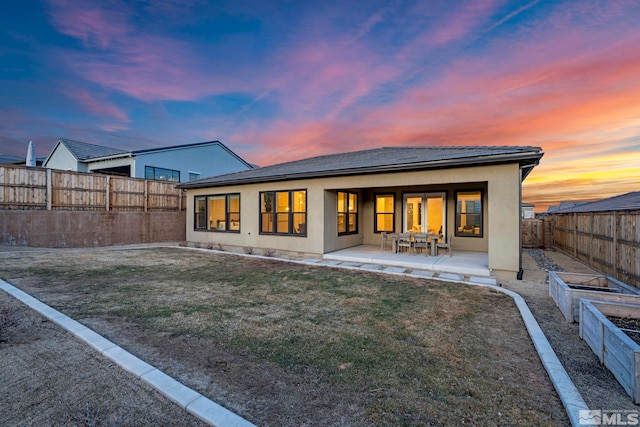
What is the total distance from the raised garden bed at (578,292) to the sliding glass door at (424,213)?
4.95 metres

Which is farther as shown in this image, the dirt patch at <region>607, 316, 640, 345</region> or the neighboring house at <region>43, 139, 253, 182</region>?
the neighboring house at <region>43, 139, 253, 182</region>

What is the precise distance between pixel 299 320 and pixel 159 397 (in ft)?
6.71

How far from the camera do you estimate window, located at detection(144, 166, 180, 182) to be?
17188 millimetres

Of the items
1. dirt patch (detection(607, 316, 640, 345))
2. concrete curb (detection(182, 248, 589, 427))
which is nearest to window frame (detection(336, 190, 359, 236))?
concrete curb (detection(182, 248, 589, 427))

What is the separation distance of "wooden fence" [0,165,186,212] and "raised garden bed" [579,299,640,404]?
15.7m

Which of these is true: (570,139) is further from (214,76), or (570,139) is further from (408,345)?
(214,76)

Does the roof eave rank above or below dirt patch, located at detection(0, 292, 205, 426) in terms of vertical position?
above

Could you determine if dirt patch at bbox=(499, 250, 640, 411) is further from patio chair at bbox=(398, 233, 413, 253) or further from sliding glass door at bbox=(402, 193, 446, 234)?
sliding glass door at bbox=(402, 193, 446, 234)

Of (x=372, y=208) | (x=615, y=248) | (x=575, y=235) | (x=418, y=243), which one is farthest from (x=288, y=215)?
(x=575, y=235)

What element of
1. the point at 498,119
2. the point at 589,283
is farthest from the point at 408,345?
the point at 498,119

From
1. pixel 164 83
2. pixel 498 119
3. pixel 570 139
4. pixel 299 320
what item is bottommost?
pixel 299 320

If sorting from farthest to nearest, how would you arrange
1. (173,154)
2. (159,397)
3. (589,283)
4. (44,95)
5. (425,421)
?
(173,154) → (44,95) → (589,283) → (159,397) → (425,421)

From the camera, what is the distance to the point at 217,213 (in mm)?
12570

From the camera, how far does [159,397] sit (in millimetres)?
2219
